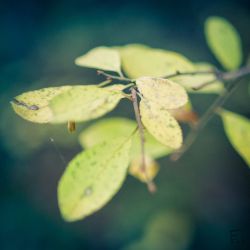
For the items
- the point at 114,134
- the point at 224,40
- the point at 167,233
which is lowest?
the point at 167,233

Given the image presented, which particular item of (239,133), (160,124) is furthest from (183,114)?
(160,124)

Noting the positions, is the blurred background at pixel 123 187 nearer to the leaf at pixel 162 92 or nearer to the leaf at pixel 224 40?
the leaf at pixel 224 40

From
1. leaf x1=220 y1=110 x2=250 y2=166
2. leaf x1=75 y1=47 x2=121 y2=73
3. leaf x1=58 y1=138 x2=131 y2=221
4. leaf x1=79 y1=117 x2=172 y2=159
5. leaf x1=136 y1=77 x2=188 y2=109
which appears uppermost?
leaf x1=136 y1=77 x2=188 y2=109

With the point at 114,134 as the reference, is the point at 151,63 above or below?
above

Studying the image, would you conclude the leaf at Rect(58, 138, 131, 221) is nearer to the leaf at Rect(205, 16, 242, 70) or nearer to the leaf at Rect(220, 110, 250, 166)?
the leaf at Rect(220, 110, 250, 166)

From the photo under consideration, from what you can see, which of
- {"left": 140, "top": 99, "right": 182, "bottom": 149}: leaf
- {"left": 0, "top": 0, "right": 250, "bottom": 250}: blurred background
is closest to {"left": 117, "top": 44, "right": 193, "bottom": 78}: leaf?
{"left": 140, "top": 99, "right": 182, "bottom": 149}: leaf

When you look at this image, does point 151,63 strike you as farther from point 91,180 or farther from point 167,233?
point 167,233
